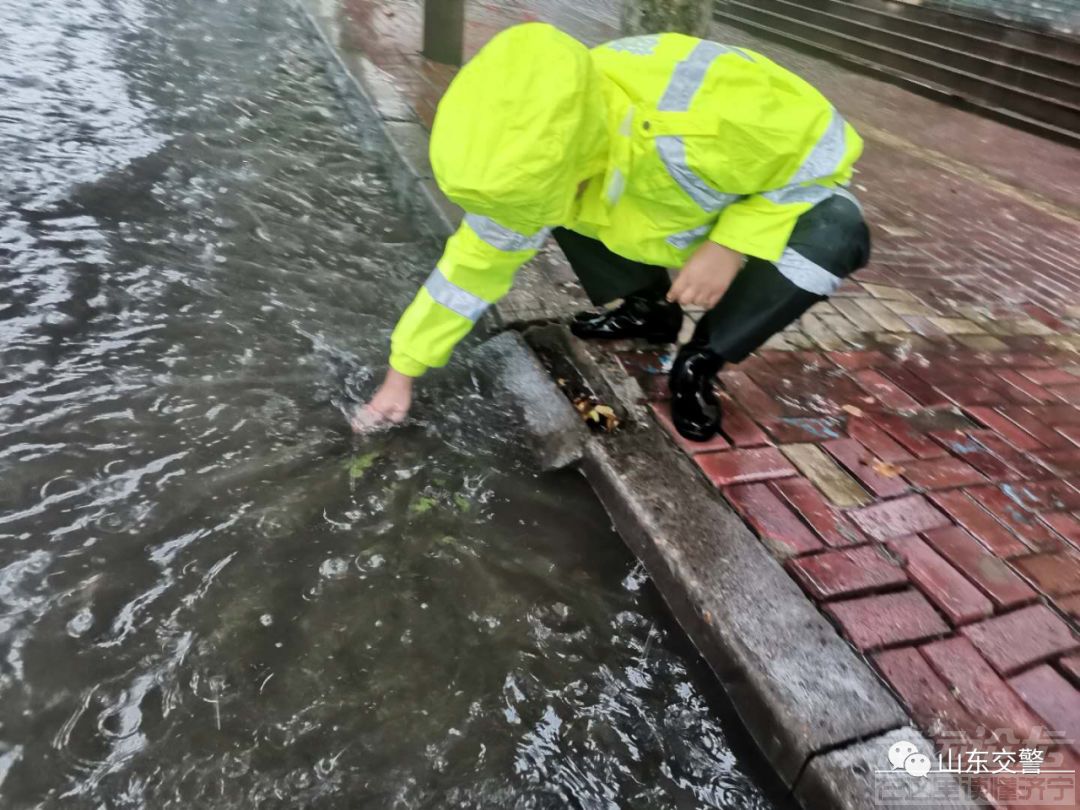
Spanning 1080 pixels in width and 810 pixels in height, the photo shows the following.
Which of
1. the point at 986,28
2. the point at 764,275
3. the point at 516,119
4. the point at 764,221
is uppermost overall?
the point at 516,119

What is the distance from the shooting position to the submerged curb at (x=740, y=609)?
1.42m

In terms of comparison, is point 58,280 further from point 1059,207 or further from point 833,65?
point 833,65

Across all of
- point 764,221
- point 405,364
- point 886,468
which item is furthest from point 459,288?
point 886,468

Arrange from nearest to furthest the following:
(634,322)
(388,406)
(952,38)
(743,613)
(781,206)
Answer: (743,613), (781,206), (388,406), (634,322), (952,38)

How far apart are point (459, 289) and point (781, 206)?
82 centimetres

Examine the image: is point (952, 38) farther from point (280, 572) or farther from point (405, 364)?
point (280, 572)

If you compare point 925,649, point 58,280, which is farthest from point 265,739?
point 58,280

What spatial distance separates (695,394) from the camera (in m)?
2.15

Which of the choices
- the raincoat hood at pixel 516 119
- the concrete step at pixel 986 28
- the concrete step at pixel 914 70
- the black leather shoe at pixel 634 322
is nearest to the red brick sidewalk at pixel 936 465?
the black leather shoe at pixel 634 322

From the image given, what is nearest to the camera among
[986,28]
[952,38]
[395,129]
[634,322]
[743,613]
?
[743,613]

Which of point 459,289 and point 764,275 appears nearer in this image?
point 459,289

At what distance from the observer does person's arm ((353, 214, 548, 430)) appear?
5.64 feet

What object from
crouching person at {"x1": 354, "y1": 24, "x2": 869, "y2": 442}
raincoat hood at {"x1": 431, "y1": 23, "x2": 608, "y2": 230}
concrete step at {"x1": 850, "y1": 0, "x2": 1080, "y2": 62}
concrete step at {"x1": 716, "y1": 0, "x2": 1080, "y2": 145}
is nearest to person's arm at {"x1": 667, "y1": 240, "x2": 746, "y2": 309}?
crouching person at {"x1": 354, "y1": 24, "x2": 869, "y2": 442}

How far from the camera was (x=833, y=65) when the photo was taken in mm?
9070
